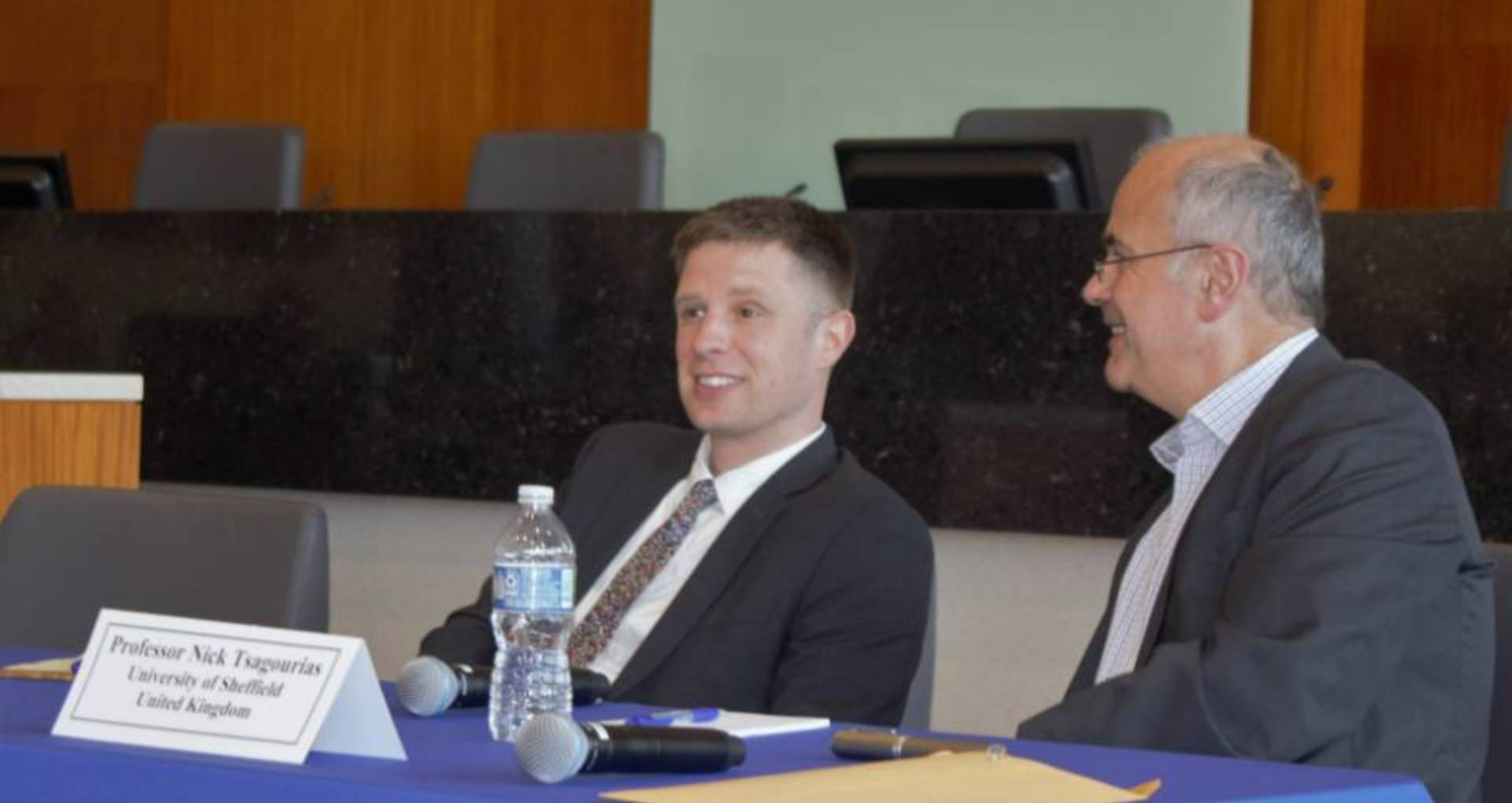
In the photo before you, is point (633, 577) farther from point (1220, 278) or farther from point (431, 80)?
point (431, 80)

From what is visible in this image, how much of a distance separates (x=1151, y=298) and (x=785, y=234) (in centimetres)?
60

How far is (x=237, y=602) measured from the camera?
277cm

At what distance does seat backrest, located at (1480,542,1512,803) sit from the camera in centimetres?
225

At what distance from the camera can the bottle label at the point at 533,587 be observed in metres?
2.21

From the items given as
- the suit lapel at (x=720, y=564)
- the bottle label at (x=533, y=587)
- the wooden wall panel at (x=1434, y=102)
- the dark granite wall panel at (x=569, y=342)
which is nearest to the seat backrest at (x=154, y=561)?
the suit lapel at (x=720, y=564)

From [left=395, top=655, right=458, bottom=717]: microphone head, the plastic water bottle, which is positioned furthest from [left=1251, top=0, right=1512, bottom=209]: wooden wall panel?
[left=395, top=655, right=458, bottom=717]: microphone head

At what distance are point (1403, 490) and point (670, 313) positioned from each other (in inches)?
80.9

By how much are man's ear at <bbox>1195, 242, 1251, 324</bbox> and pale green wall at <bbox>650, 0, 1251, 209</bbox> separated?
11.2ft

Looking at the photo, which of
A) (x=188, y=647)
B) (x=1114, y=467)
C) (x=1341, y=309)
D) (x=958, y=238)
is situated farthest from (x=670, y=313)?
(x=188, y=647)

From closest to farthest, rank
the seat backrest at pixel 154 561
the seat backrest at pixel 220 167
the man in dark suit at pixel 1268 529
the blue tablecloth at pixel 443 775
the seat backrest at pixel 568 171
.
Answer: the blue tablecloth at pixel 443 775 < the man in dark suit at pixel 1268 529 < the seat backrest at pixel 154 561 < the seat backrest at pixel 568 171 < the seat backrest at pixel 220 167

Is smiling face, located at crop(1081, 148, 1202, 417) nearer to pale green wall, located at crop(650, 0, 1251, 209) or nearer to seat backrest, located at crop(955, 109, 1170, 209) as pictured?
seat backrest, located at crop(955, 109, 1170, 209)

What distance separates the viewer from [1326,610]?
2.05 m

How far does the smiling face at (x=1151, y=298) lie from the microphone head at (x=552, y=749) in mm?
981

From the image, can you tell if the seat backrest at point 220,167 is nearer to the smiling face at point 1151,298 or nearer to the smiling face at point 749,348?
the smiling face at point 749,348
